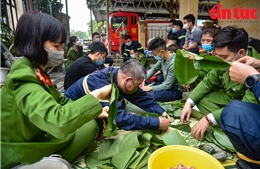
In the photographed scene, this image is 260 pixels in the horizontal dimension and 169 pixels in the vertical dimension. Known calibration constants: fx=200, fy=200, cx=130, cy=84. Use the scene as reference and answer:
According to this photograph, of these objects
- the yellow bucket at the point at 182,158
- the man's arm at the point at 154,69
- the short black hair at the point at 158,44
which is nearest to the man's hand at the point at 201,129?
the yellow bucket at the point at 182,158

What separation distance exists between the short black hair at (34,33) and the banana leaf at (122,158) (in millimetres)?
851

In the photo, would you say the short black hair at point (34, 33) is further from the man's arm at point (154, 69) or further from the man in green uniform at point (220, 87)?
the man's arm at point (154, 69)

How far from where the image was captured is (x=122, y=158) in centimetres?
142

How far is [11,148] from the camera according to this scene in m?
1.11

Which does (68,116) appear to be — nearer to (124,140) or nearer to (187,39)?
(124,140)

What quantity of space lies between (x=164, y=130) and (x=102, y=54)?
198 cm

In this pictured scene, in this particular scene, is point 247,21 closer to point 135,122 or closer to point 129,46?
point 129,46

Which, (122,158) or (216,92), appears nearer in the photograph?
(122,158)

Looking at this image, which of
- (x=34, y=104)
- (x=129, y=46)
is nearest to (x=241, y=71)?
(x=34, y=104)

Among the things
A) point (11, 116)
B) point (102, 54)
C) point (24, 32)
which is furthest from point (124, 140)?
point (102, 54)

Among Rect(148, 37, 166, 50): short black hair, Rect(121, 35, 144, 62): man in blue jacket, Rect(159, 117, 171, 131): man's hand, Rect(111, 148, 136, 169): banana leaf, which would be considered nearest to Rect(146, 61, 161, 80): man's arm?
Rect(148, 37, 166, 50): short black hair

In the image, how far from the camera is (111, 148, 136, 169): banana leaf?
4.51ft

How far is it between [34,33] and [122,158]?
0.99 meters

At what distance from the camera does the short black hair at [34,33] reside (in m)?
1.11
